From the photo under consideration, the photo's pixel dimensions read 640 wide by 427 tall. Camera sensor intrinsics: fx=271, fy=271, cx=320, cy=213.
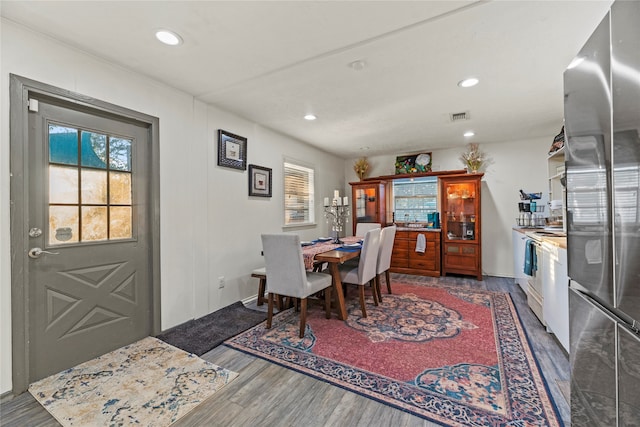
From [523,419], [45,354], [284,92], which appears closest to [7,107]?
[45,354]

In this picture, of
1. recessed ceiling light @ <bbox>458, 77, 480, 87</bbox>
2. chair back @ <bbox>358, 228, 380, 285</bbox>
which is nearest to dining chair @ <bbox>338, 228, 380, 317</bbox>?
chair back @ <bbox>358, 228, 380, 285</bbox>

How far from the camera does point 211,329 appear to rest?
2.69m

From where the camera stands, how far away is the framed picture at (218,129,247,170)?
10.5ft

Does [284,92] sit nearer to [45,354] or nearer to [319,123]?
[319,123]

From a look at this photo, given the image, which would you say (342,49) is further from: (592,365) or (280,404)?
(280,404)

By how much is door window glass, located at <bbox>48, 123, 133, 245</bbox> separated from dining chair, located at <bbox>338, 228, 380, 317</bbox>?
7.26 feet

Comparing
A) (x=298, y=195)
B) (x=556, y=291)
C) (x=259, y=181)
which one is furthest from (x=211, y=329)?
(x=556, y=291)

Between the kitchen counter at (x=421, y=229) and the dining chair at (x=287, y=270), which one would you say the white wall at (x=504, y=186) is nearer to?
the kitchen counter at (x=421, y=229)

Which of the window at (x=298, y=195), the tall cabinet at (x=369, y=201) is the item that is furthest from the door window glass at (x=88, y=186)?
the tall cabinet at (x=369, y=201)

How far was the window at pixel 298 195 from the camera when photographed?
449cm

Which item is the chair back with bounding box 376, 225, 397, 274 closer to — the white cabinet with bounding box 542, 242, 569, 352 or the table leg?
the table leg

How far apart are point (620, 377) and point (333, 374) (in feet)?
5.08

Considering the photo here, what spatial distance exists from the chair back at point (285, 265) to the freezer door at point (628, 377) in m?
1.94

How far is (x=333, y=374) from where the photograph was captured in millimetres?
1948
